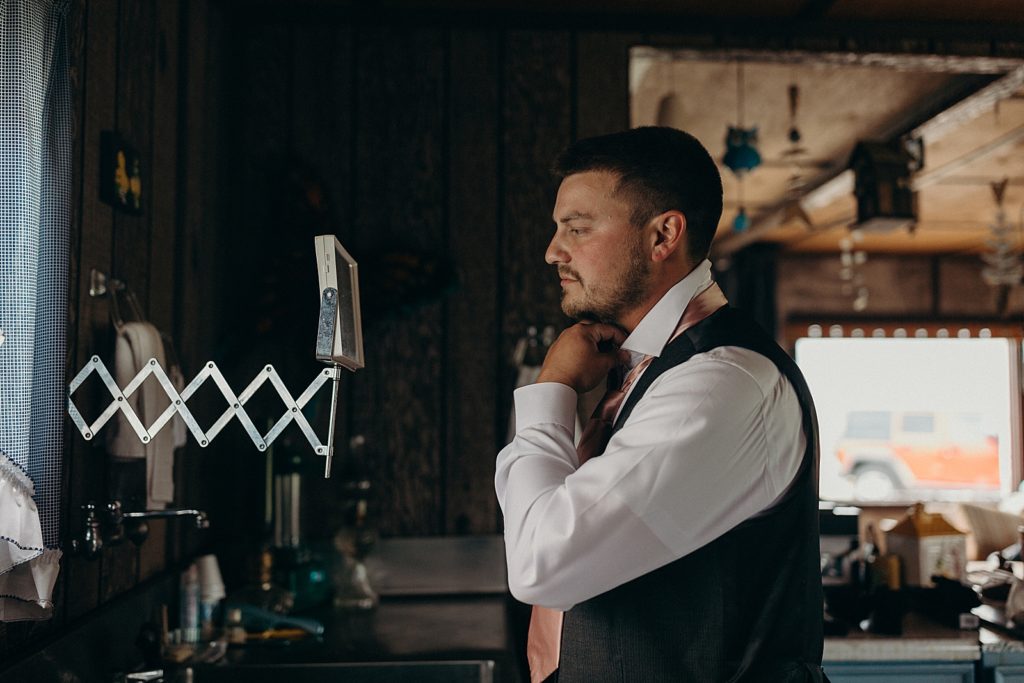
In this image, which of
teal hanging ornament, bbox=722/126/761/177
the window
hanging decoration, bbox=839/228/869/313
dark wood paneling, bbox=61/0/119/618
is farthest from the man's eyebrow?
the window

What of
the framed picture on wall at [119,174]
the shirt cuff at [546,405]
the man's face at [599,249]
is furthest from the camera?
the framed picture on wall at [119,174]

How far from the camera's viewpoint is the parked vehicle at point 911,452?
941 cm

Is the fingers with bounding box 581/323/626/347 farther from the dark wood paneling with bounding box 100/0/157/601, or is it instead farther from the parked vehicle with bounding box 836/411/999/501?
the parked vehicle with bounding box 836/411/999/501

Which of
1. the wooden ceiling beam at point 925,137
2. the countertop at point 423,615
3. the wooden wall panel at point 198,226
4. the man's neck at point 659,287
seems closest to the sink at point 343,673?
the countertop at point 423,615

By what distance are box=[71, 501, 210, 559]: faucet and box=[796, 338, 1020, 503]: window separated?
783 centimetres

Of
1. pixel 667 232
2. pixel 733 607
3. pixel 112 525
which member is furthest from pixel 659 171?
pixel 112 525

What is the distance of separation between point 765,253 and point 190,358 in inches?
265

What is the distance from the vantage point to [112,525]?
1611mm

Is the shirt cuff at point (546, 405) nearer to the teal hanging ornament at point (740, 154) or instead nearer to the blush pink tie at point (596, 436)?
the blush pink tie at point (596, 436)

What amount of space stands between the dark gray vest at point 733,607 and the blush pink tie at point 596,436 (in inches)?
3.0

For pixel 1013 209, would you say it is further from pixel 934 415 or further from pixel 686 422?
pixel 686 422

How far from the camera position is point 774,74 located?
368cm

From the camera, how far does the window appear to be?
A: 29.5 feet

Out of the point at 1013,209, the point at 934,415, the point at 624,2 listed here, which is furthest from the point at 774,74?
the point at 934,415
